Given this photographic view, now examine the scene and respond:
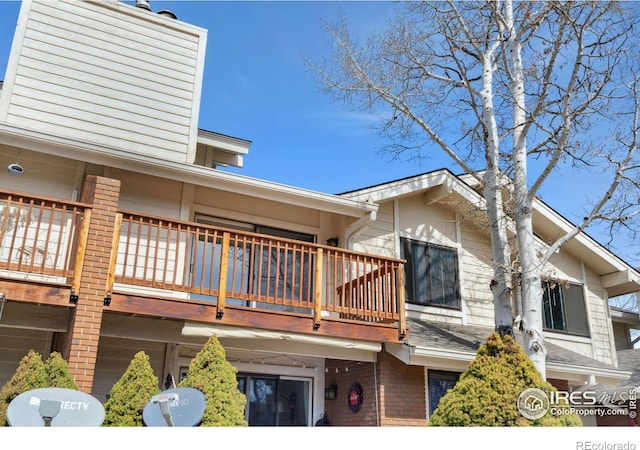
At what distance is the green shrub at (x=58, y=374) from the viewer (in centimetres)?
591

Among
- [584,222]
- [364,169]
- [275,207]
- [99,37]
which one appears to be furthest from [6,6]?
[584,222]

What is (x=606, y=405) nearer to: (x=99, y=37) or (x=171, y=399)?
(x=171, y=399)

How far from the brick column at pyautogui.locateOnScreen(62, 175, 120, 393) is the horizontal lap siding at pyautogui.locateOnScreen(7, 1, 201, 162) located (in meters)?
2.06

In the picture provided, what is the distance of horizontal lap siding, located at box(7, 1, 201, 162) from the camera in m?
8.82

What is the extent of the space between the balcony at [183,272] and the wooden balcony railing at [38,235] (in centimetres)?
1

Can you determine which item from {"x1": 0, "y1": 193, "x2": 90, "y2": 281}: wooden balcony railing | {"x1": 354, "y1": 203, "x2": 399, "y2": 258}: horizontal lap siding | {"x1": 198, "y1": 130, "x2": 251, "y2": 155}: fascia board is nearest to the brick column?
{"x1": 0, "y1": 193, "x2": 90, "y2": 281}: wooden balcony railing

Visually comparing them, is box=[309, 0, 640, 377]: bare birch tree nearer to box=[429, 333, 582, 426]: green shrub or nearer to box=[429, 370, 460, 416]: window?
box=[429, 370, 460, 416]: window

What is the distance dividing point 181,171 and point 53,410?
406cm

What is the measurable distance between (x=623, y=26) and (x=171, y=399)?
8.89 m

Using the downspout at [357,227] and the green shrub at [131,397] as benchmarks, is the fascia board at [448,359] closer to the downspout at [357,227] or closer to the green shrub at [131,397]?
the downspout at [357,227]

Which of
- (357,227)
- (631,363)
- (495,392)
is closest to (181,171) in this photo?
(357,227)

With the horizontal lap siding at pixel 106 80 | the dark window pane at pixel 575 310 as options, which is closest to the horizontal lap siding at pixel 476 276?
the dark window pane at pixel 575 310

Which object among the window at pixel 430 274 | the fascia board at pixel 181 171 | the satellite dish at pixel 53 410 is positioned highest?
the fascia board at pixel 181 171

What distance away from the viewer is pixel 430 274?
35.9 ft
